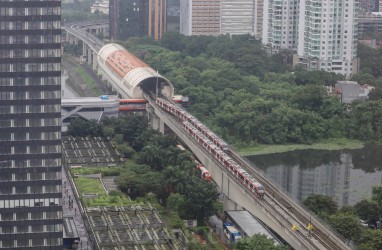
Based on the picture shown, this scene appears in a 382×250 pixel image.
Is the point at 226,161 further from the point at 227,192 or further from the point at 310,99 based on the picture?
the point at 310,99

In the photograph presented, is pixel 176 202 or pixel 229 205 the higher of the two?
pixel 176 202

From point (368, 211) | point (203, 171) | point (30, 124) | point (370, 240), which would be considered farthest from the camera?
point (203, 171)

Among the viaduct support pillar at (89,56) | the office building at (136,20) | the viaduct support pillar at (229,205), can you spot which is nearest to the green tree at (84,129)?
the viaduct support pillar at (229,205)

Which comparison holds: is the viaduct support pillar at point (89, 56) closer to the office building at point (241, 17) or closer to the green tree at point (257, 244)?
the office building at point (241, 17)

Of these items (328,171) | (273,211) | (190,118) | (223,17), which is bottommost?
(328,171)

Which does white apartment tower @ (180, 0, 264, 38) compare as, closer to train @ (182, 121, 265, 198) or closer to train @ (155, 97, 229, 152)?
train @ (155, 97, 229, 152)

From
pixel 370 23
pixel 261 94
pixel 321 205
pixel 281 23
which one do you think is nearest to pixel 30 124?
pixel 321 205
